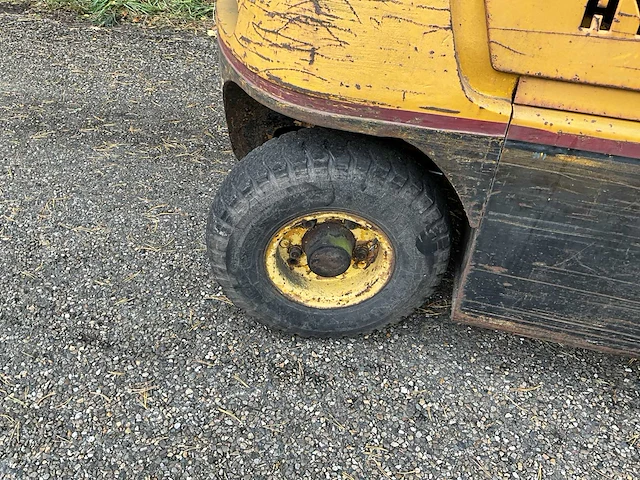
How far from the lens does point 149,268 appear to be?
120 inches

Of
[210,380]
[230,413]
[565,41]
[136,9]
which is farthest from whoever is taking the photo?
[136,9]

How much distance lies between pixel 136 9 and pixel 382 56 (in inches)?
172

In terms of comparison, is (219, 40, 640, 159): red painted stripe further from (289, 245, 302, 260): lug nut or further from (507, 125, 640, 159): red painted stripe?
(289, 245, 302, 260): lug nut

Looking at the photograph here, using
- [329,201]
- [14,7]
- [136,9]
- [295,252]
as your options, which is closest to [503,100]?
[329,201]

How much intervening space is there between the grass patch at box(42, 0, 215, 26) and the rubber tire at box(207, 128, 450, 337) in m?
3.73

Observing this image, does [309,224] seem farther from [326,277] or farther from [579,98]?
[579,98]

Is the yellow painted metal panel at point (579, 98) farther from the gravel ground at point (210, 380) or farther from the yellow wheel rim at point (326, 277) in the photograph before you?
the gravel ground at point (210, 380)

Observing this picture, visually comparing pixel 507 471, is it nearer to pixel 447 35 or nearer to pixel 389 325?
pixel 389 325

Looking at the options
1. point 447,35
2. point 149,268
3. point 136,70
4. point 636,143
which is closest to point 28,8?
point 136,70

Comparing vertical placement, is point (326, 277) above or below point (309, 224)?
below

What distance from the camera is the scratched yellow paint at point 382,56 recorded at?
1.84 m

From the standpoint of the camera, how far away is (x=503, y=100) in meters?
1.91

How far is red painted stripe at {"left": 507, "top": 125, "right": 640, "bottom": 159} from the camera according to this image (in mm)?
1879

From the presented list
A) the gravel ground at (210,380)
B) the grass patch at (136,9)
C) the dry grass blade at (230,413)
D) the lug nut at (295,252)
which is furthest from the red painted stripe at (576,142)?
the grass patch at (136,9)
